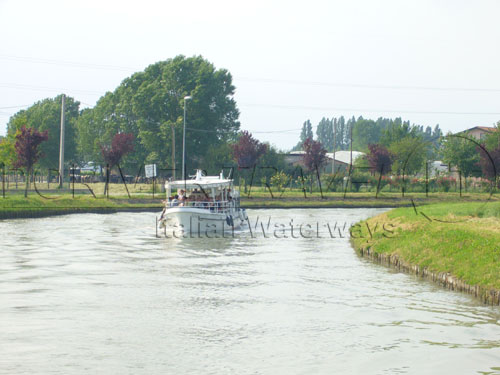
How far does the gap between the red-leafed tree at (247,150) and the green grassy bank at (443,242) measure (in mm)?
41673

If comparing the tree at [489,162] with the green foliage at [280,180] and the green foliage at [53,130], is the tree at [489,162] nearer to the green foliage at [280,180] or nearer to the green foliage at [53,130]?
the green foliage at [280,180]

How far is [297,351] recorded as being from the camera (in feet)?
50.5

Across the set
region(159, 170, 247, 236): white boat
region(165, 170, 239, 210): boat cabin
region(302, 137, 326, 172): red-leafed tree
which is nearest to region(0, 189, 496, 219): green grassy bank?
region(302, 137, 326, 172): red-leafed tree

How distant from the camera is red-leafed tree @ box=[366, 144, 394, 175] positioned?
81.4 meters

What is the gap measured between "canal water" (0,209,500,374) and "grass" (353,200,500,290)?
101cm

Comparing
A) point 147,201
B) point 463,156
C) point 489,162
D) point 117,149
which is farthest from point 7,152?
point 463,156

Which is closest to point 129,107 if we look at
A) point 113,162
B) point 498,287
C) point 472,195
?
point 113,162

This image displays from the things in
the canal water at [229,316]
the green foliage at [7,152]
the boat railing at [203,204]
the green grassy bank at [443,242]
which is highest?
the green foliage at [7,152]

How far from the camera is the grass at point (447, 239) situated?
71.4 feet

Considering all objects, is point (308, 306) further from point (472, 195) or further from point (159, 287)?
point (472, 195)

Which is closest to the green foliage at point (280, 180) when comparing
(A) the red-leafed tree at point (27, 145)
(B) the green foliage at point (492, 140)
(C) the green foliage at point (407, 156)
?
(C) the green foliage at point (407, 156)

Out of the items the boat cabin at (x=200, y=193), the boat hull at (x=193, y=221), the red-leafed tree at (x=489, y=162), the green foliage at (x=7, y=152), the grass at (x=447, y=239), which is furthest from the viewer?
the red-leafed tree at (x=489, y=162)

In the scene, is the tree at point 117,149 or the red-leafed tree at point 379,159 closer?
the tree at point 117,149

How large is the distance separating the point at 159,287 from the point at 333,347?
27.8 ft
